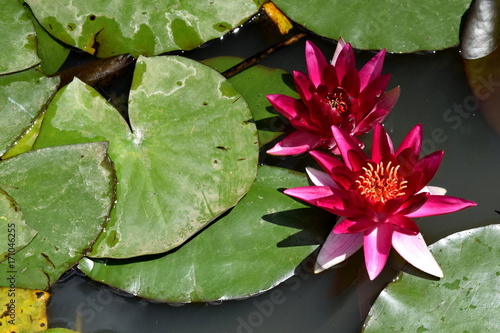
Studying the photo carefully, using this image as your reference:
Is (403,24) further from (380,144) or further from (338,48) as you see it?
(380,144)

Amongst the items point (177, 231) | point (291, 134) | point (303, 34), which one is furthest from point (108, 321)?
point (303, 34)

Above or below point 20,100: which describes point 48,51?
above

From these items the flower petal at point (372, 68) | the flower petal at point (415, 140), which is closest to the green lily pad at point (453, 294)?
the flower petal at point (415, 140)

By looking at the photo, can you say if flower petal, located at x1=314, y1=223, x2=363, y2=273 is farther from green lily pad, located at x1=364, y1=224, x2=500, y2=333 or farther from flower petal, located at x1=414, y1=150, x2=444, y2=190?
flower petal, located at x1=414, y1=150, x2=444, y2=190

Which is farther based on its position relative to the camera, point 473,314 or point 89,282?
point 89,282

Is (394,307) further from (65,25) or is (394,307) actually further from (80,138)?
(65,25)

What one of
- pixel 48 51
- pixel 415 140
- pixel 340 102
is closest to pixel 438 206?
pixel 415 140
